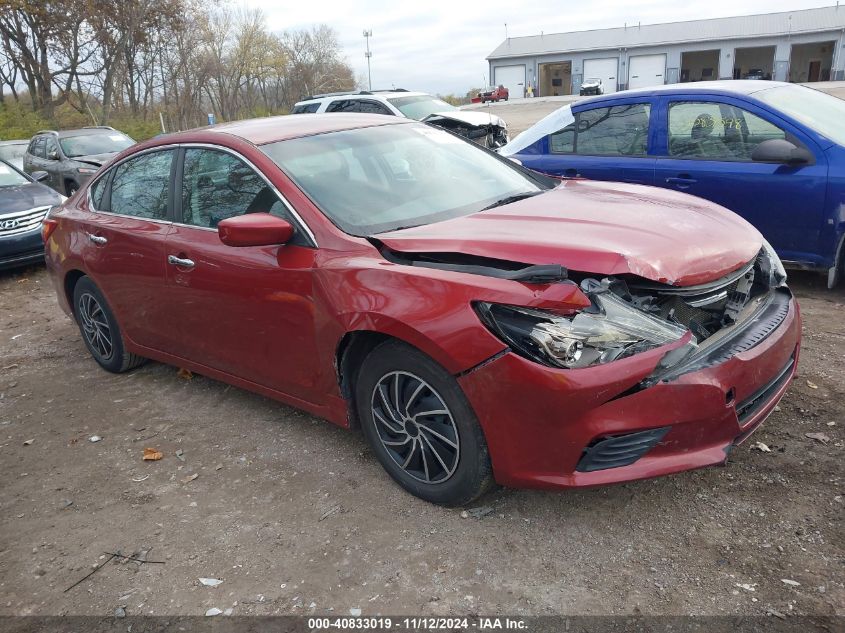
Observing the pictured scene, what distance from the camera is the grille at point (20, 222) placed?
8305 mm

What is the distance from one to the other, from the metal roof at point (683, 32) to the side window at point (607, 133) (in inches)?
2205

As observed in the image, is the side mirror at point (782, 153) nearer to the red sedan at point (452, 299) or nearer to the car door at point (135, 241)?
the red sedan at point (452, 299)

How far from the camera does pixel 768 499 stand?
2.87 meters

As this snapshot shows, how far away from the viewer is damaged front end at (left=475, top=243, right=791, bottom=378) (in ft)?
8.13

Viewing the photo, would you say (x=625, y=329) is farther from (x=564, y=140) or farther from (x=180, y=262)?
(x=564, y=140)

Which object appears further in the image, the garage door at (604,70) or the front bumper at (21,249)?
the garage door at (604,70)

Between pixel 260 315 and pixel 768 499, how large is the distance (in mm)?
2455

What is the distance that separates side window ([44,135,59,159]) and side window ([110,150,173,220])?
35.2 feet

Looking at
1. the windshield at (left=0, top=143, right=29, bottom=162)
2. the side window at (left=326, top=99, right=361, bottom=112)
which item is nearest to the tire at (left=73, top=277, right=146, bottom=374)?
the side window at (left=326, top=99, right=361, bottom=112)

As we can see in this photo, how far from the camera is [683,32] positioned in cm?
5769

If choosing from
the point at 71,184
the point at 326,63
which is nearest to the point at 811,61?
the point at 326,63

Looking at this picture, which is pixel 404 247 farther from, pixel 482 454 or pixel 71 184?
pixel 71 184

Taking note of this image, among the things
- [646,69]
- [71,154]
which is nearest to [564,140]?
[71,154]

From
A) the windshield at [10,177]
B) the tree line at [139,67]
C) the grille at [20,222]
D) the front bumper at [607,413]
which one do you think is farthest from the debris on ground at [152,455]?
the tree line at [139,67]
